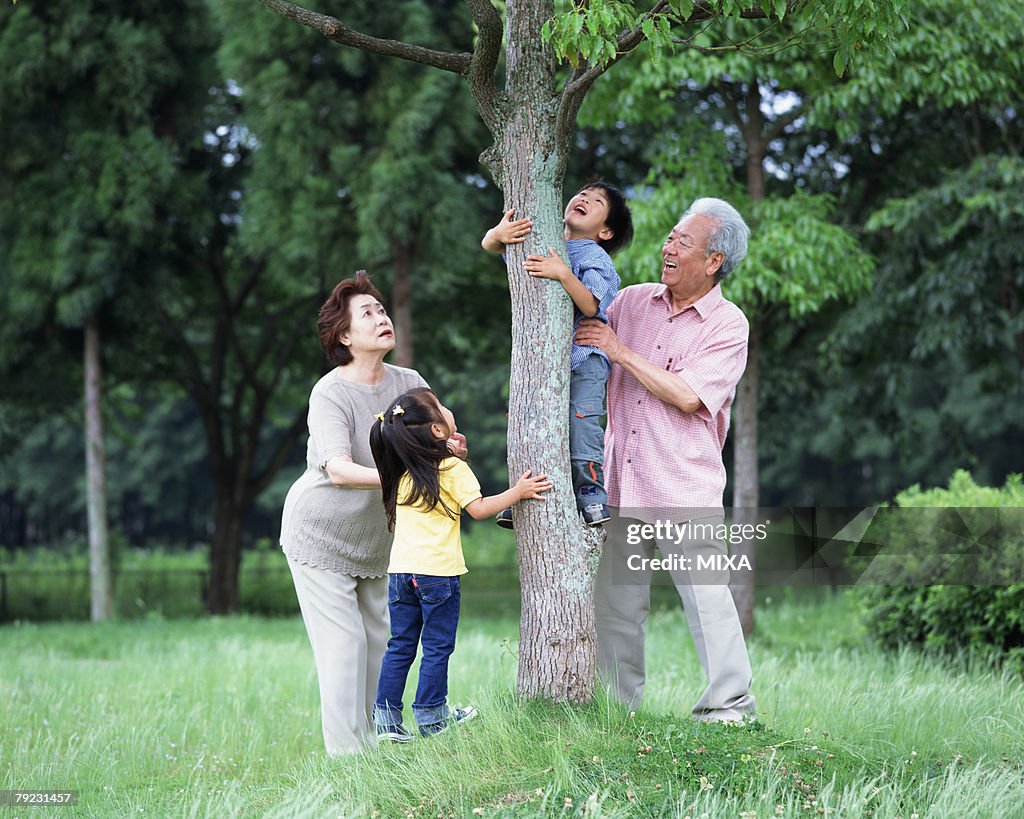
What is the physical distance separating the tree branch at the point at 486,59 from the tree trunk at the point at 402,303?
7.77 metres

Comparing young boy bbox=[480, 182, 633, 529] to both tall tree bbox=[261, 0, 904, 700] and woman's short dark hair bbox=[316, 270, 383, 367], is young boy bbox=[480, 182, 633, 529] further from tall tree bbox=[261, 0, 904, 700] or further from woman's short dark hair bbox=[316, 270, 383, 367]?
woman's short dark hair bbox=[316, 270, 383, 367]

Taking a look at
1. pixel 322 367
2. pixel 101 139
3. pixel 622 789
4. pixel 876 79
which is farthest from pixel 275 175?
pixel 622 789

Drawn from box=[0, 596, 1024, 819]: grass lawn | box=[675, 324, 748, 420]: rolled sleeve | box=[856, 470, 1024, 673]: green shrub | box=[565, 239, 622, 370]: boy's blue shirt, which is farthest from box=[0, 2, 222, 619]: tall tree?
box=[675, 324, 748, 420]: rolled sleeve

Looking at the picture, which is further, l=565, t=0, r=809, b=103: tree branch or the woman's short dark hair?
the woman's short dark hair

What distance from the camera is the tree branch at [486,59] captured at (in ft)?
14.5

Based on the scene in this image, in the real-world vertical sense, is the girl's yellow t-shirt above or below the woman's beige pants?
above

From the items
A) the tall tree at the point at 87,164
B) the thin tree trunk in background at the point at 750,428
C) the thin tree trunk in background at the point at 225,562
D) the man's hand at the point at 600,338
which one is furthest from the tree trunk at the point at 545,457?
the thin tree trunk in background at the point at 225,562

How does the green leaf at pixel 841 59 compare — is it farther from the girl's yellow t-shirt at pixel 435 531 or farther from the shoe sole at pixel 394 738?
the shoe sole at pixel 394 738

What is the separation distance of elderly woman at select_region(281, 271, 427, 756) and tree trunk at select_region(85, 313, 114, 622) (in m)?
10.3

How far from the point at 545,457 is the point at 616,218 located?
1046mm

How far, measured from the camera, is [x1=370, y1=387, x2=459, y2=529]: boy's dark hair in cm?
434

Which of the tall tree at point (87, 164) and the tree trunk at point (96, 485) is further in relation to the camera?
the tree trunk at point (96, 485)

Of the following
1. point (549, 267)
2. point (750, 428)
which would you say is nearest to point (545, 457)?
point (549, 267)

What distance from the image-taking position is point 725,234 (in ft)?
14.8
